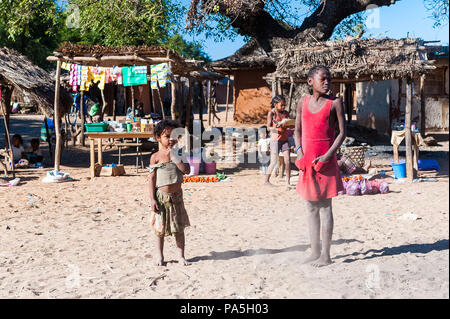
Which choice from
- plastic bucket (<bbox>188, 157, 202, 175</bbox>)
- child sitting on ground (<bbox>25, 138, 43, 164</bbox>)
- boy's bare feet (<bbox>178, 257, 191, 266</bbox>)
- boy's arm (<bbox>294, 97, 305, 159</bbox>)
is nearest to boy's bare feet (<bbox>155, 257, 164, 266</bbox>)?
boy's bare feet (<bbox>178, 257, 191, 266</bbox>)

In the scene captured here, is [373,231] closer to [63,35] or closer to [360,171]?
[360,171]

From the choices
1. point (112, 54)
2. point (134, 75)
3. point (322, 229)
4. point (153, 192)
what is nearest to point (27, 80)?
point (112, 54)

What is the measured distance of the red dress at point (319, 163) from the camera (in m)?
4.17

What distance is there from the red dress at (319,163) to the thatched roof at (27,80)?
778cm

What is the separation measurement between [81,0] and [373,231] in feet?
41.0

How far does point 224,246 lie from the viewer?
16.9 ft

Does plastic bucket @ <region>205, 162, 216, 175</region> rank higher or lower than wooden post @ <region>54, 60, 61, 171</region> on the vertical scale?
lower

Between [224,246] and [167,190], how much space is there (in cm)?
112

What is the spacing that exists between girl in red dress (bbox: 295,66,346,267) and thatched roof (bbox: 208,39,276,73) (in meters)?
14.2

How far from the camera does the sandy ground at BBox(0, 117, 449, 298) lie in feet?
12.6

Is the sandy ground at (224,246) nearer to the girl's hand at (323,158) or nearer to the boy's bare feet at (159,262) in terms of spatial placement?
the boy's bare feet at (159,262)

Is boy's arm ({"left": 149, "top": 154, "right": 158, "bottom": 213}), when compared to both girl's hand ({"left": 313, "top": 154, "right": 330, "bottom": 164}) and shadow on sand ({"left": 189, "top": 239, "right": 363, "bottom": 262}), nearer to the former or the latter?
shadow on sand ({"left": 189, "top": 239, "right": 363, "bottom": 262})

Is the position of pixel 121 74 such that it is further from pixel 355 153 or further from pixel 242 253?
pixel 242 253
